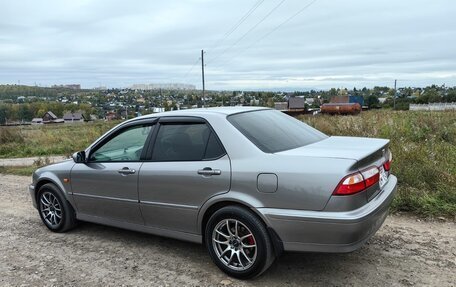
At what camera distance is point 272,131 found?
4.29 meters

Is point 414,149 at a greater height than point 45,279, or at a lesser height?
greater

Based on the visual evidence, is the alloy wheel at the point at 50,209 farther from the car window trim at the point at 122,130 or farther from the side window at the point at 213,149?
the side window at the point at 213,149

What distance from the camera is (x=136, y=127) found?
4.91m

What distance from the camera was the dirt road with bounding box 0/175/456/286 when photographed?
153 inches

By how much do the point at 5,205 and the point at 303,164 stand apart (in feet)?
20.4

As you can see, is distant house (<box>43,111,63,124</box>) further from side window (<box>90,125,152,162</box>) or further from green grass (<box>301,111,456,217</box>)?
side window (<box>90,125,152,162</box>)

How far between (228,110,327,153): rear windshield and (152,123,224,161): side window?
0.33 m

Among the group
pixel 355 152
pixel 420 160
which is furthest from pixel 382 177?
pixel 420 160

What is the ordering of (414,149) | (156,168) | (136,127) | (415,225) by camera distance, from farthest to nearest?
(414,149) < (415,225) < (136,127) < (156,168)

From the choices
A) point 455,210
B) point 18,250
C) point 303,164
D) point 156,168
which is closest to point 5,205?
→ point 18,250

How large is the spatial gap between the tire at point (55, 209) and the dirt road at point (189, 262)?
0.13 m

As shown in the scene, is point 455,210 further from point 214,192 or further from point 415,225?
point 214,192

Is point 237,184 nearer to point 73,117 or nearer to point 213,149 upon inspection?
point 213,149

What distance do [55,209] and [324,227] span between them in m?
3.94
